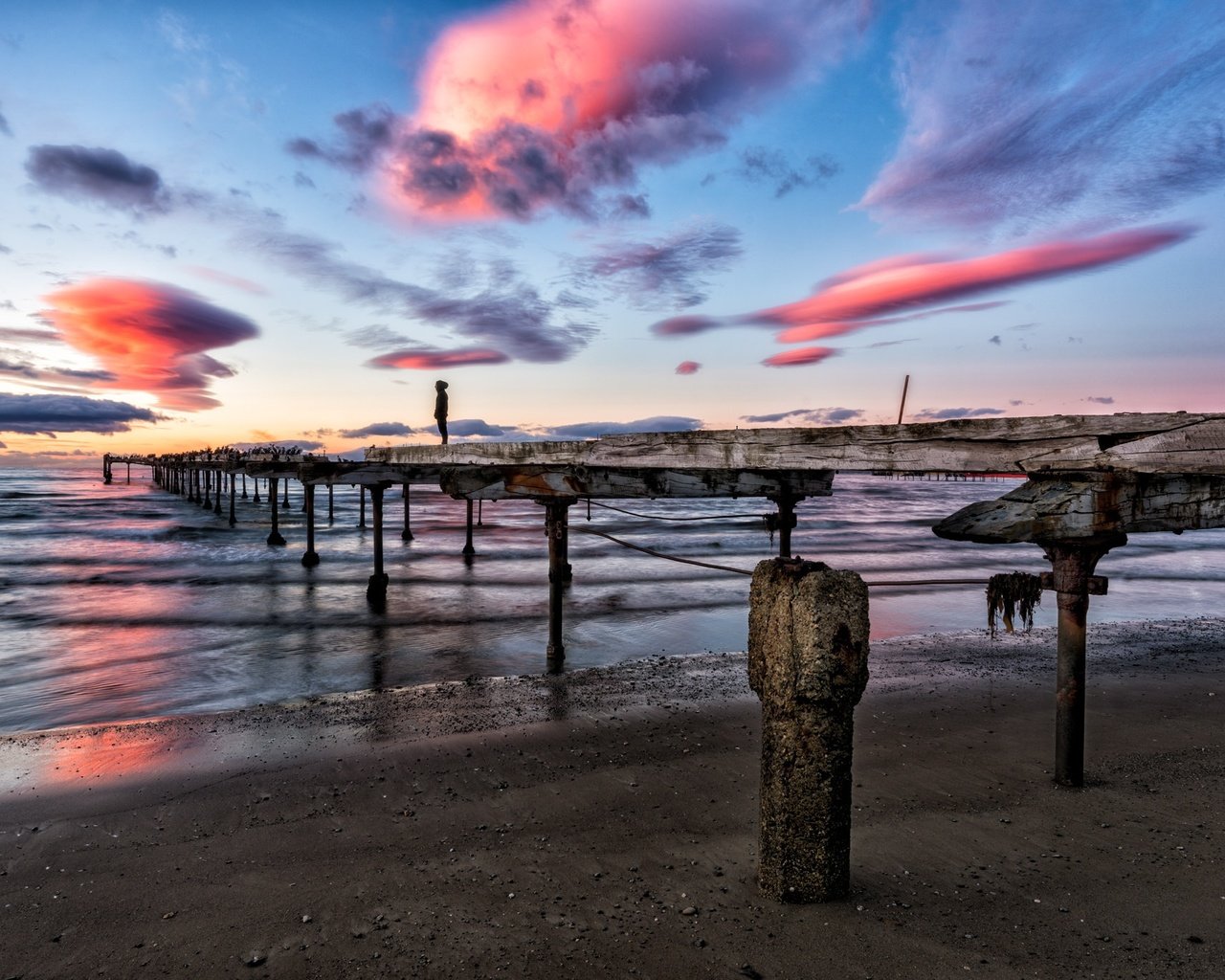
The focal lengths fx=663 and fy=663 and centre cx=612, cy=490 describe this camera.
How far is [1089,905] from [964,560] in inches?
954

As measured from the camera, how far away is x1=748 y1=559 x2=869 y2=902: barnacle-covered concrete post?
11.3 ft

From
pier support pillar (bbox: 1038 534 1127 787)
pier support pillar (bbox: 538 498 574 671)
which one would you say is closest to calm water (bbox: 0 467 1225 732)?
pier support pillar (bbox: 538 498 574 671)

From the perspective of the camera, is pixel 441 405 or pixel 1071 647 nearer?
pixel 1071 647

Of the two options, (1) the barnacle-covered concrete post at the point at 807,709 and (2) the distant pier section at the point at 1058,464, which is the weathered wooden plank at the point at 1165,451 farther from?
(1) the barnacle-covered concrete post at the point at 807,709

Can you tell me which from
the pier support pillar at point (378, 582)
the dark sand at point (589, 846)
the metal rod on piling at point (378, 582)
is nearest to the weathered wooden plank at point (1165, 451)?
the dark sand at point (589, 846)

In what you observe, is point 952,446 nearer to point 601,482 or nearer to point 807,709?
point 807,709

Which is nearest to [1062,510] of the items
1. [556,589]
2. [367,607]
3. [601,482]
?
[601,482]

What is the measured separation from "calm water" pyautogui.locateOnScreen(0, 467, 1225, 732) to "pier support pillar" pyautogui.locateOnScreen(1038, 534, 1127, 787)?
6633 mm

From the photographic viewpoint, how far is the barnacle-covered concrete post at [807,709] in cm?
345

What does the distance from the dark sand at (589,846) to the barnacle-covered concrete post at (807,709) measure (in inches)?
12.9

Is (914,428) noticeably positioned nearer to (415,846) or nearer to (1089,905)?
(1089,905)

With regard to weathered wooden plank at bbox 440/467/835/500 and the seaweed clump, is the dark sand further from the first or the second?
weathered wooden plank at bbox 440/467/835/500

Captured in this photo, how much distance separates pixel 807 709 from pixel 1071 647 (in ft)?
10.3

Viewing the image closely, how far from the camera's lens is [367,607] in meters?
16.0
